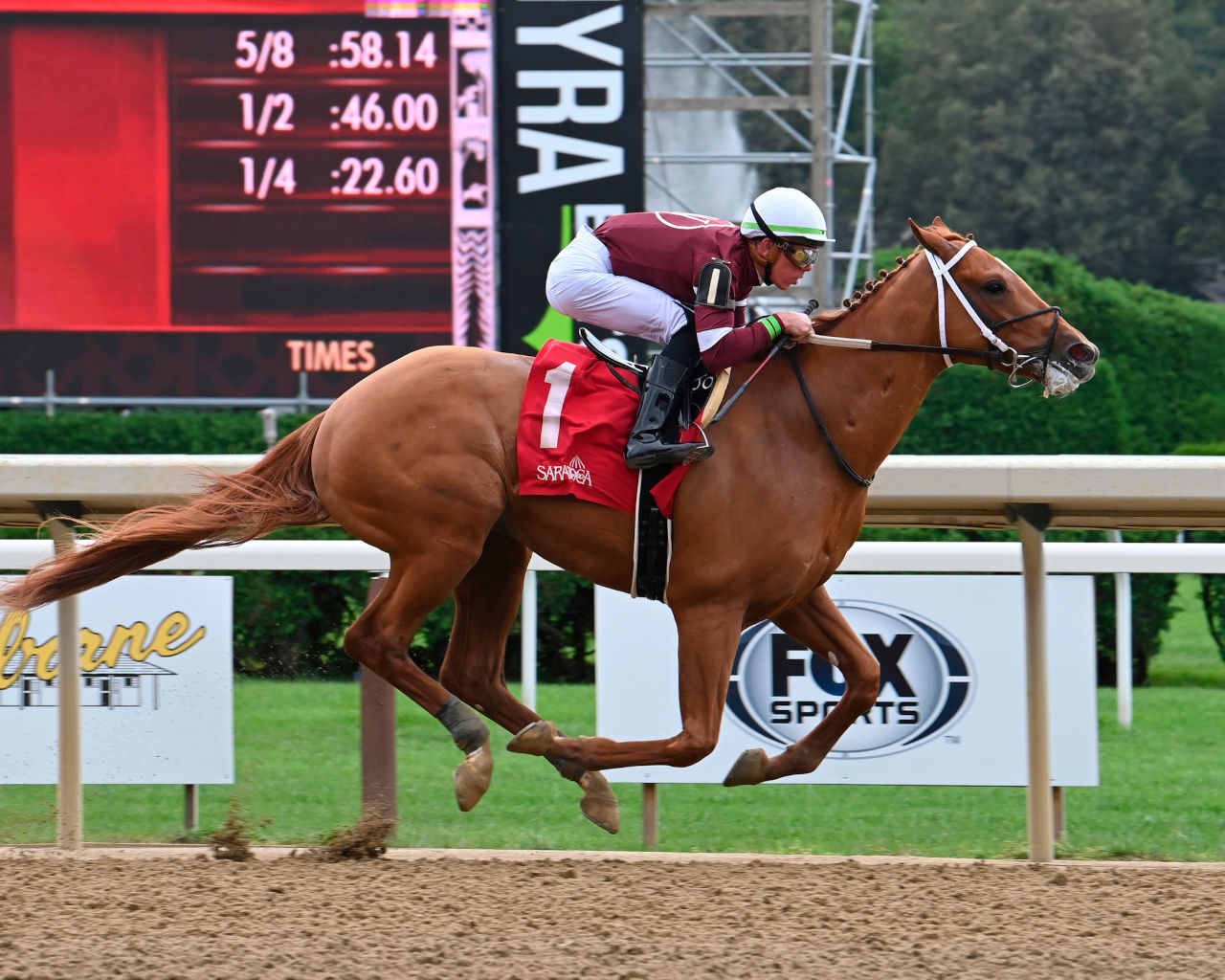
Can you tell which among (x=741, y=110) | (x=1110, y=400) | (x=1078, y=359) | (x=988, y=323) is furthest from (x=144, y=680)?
(x=1110, y=400)

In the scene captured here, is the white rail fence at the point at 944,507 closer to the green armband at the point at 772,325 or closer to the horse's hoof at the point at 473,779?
the green armband at the point at 772,325

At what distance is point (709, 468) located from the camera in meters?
3.90

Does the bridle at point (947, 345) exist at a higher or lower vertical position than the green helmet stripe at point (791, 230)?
lower

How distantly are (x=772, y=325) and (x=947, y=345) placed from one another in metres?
0.43

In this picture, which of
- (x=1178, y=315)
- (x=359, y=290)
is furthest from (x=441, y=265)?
(x=1178, y=315)

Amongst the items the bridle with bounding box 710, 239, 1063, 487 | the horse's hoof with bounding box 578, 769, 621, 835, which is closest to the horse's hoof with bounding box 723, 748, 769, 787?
the horse's hoof with bounding box 578, 769, 621, 835

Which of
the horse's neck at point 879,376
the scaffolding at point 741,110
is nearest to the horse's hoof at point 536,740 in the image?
the horse's neck at point 879,376

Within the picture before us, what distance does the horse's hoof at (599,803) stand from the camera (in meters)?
4.11

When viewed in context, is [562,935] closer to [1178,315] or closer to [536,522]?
[536,522]

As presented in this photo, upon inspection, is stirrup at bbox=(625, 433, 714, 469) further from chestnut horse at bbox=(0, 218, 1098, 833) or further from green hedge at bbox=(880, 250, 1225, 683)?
green hedge at bbox=(880, 250, 1225, 683)

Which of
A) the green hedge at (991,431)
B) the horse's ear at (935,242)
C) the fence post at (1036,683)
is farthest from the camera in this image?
the green hedge at (991,431)

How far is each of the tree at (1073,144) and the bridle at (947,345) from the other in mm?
26724

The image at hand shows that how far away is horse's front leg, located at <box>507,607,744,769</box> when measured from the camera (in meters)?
3.85

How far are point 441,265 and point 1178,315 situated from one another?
8.61m
